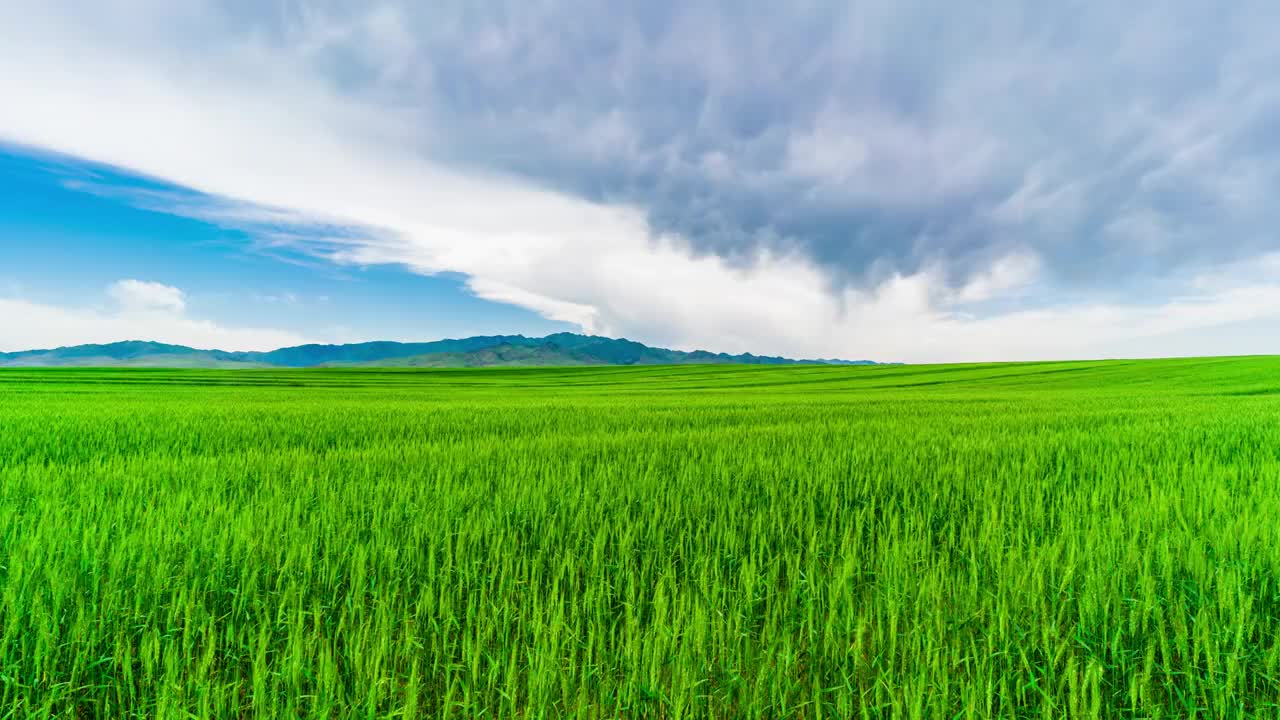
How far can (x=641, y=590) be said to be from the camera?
111 inches

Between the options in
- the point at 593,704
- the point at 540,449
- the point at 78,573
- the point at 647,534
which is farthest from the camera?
the point at 540,449

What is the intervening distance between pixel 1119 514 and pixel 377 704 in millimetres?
4778

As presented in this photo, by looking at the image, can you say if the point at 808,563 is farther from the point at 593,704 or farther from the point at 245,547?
the point at 245,547

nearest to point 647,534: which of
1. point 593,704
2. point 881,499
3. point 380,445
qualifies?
point 593,704

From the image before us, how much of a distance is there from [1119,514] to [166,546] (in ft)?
20.3

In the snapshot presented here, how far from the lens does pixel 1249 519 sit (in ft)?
11.9

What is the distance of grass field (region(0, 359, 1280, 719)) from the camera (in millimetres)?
1987

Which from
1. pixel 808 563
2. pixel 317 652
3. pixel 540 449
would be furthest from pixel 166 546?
pixel 540 449

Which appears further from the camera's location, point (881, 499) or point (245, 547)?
point (881, 499)

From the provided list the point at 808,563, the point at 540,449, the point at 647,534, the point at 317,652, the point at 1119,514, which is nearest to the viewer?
the point at 317,652

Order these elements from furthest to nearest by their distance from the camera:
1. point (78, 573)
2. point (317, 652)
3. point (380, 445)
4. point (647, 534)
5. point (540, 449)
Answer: point (380, 445), point (540, 449), point (647, 534), point (78, 573), point (317, 652)

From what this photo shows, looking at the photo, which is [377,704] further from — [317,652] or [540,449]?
[540,449]

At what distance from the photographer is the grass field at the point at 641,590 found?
6.52 ft

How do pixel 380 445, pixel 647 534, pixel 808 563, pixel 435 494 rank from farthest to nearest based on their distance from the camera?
pixel 380 445 → pixel 435 494 → pixel 647 534 → pixel 808 563
